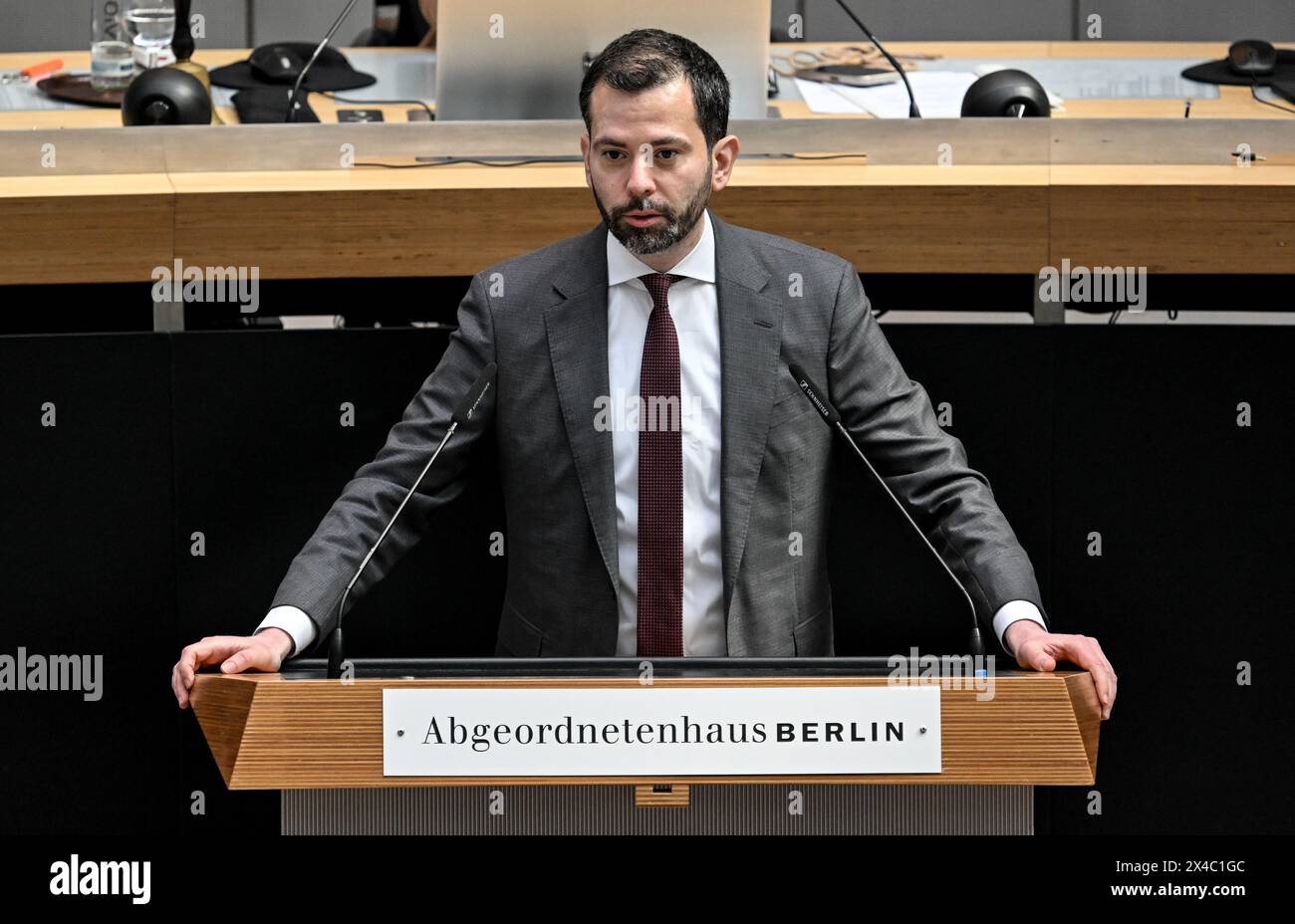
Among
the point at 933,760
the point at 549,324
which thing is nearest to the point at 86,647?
the point at 549,324

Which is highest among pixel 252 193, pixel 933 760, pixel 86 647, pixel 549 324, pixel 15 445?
pixel 252 193

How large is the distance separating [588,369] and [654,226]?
19 centimetres

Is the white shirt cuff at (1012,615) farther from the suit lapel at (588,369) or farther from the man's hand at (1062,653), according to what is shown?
the suit lapel at (588,369)

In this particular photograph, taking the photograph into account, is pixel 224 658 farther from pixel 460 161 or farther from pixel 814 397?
pixel 460 161

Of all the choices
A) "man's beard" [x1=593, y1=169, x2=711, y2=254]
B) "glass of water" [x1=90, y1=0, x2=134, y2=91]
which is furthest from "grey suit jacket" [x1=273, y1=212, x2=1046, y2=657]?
"glass of water" [x1=90, y1=0, x2=134, y2=91]

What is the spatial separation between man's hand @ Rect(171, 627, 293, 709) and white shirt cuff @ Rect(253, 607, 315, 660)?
63 millimetres

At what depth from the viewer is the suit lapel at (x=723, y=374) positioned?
1765mm

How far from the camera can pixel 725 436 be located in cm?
177

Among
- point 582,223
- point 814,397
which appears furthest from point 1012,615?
point 582,223

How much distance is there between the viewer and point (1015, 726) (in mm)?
1326
